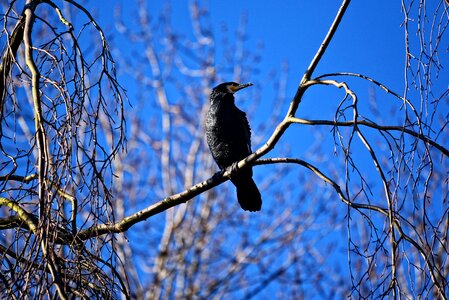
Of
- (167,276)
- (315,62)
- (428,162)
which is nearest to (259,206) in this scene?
(315,62)

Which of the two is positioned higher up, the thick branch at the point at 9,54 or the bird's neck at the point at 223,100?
the bird's neck at the point at 223,100

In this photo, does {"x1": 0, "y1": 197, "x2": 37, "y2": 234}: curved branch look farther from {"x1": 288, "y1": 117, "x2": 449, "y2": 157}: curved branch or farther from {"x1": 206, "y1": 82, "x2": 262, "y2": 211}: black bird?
{"x1": 206, "y1": 82, "x2": 262, "y2": 211}: black bird

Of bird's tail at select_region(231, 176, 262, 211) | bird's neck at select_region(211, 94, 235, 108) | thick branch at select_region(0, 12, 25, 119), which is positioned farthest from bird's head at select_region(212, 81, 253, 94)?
thick branch at select_region(0, 12, 25, 119)

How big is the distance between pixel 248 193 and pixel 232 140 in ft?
1.39

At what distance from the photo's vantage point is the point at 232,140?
573 centimetres

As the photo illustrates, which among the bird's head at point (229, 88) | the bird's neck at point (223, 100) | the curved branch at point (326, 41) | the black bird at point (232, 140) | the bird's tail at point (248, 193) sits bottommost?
the curved branch at point (326, 41)

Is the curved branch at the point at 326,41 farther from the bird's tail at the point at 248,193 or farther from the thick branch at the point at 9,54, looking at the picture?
the bird's tail at the point at 248,193

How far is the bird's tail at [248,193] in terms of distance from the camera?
18.2 ft

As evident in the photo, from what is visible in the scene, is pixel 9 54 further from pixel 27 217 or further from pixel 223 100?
pixel 223 100

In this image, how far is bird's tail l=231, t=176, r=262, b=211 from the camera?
5.55 metres

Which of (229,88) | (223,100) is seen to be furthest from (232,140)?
(229,88)

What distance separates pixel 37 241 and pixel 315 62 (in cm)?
139

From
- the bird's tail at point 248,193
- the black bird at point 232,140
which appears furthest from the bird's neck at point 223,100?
the bird's tail at point 248,193

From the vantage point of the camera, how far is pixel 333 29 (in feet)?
10.1
